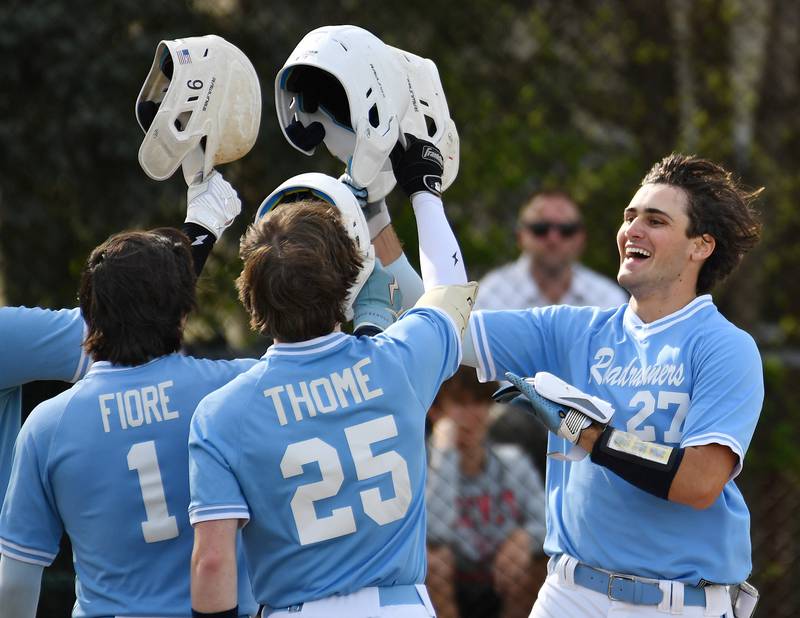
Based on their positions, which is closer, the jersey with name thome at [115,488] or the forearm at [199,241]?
the jersey with name thome at [115,488]

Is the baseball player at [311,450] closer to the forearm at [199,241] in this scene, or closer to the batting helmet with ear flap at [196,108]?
the forearm at [199,241]

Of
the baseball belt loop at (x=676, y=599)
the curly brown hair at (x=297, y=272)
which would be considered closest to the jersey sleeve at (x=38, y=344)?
the curly brown hair at (x=297, y=272)

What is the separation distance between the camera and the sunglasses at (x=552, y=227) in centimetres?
552

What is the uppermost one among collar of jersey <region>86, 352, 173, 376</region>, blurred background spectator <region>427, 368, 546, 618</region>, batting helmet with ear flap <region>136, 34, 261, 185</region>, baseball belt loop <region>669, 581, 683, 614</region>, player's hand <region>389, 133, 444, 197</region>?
batting helmet with ear flap <region>136, 34, 261, 185</region>

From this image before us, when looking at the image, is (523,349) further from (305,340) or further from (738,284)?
(738,284)

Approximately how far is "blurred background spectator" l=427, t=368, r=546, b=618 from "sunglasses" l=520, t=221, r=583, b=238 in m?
0.84

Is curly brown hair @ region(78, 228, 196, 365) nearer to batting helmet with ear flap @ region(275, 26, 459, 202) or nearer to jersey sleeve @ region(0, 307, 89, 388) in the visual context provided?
jersey sleeve @ region(0, 307, 89, 388)

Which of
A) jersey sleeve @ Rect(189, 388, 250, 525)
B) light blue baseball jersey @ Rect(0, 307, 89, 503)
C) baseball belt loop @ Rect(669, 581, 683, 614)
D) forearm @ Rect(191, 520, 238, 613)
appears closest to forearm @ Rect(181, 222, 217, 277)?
light blue baseball jersey @ Rect(0, 307, 89, 503)

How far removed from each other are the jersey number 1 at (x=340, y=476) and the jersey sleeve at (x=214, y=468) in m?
0.11

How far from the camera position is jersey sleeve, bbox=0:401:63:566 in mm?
2600

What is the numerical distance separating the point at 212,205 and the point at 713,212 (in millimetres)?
1282

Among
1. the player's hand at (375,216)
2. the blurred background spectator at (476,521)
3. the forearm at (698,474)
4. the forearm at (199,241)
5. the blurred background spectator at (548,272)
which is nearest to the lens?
the forearm at (698,474)

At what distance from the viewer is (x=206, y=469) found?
2.44 metres

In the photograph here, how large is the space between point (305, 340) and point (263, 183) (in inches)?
128
